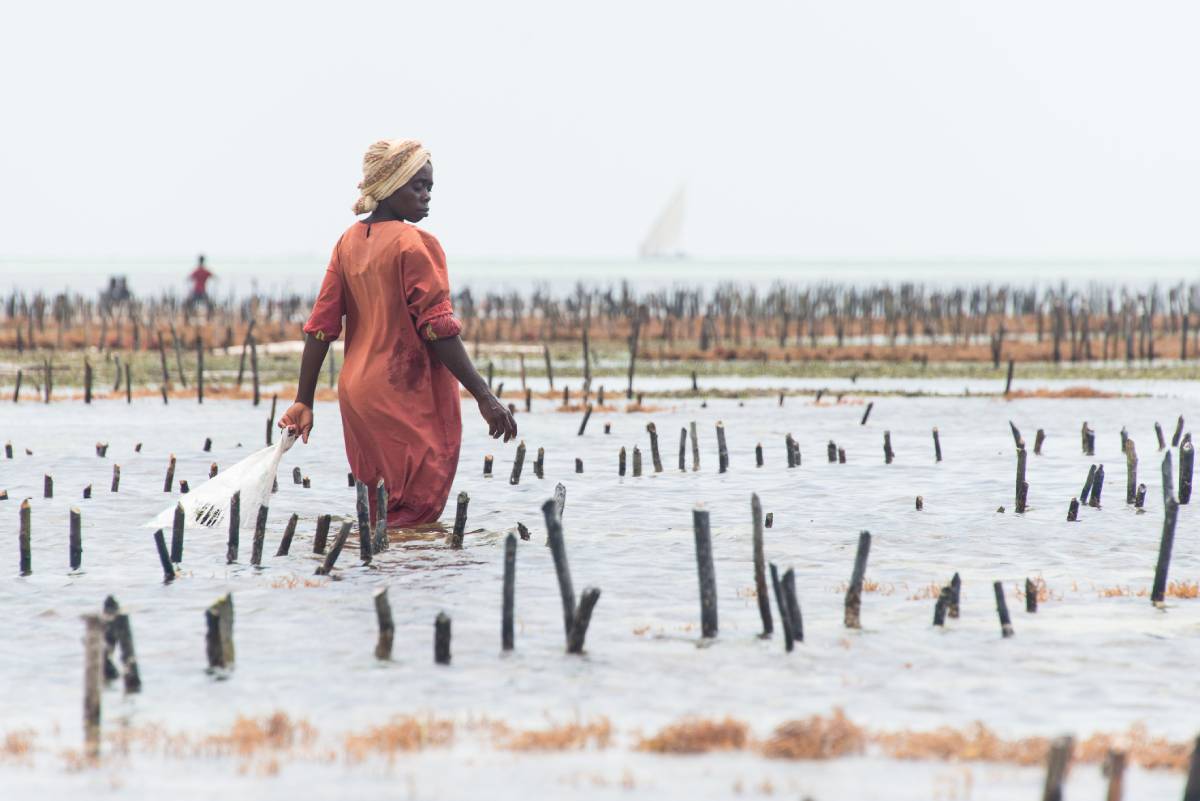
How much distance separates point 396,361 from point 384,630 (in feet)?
8.09

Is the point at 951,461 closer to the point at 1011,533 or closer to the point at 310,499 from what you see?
the point at 1011,533

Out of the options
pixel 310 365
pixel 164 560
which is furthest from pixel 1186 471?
pixel 164 560

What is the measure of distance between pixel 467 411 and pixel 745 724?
1630 cm

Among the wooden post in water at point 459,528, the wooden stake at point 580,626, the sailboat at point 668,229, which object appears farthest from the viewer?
the sailboat at point 668,229

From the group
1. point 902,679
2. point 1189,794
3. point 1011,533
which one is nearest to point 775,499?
point 1011,533

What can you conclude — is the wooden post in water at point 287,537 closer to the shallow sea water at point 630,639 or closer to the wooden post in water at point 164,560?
the shallow sea water at point 630,639

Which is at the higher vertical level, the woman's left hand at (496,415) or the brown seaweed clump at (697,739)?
the woman's left hand at (496,415)

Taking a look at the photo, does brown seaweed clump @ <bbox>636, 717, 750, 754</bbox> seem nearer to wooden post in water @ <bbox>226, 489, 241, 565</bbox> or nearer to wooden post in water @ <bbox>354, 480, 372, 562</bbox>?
wooden post in water @ <bbox>354, 480, 372, 562</bbox>

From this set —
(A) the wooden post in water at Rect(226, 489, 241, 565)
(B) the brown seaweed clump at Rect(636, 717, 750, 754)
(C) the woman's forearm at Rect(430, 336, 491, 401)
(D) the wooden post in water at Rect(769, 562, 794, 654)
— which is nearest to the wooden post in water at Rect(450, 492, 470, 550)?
(C) the woman's forearm at Rect(430, 336, 491, 401)

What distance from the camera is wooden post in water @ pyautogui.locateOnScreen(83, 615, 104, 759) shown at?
5352 millimetres

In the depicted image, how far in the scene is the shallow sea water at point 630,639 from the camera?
512cm

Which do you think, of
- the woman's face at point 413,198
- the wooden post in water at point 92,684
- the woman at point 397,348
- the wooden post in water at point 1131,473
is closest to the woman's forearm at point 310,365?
the woman at point 397,348

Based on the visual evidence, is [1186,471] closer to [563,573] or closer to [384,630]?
[563,573]

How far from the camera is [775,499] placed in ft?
39.0
